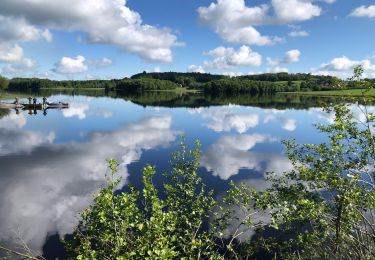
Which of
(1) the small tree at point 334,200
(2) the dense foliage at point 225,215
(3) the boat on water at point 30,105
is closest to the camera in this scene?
(2) the dense foliage at point 225,215

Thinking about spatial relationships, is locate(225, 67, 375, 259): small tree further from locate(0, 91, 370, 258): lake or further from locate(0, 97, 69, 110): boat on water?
locate(0, 97, 69, 110): boat on water

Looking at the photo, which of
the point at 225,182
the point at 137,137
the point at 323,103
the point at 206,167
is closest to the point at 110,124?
the point at 137,137

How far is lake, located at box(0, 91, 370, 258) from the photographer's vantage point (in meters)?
28.6

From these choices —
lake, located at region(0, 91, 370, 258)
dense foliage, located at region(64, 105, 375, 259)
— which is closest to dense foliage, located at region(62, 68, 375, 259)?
dense foliage, located at region(64, 105, 375, 259)

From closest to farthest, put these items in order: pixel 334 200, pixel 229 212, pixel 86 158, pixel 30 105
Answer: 1. pixel 334 200
2. pixel 229 212
3. pixel 86 158
4. pixel 30 105

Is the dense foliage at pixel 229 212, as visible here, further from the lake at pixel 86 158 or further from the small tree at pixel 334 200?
the lake at pixel 86 158

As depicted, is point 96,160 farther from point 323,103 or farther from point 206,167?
point 323,103

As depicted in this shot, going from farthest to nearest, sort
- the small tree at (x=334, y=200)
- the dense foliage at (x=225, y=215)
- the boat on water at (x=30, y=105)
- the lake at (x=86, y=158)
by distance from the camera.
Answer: the boat on water at (x=30, y=105) → the lake at (x=86, y=158) → the small tree at (x=334, y=200) → the dense foliage at (x=225, y=215)

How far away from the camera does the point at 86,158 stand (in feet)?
162

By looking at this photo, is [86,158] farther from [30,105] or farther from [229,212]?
[30,105]

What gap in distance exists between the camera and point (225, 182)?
37.2 m

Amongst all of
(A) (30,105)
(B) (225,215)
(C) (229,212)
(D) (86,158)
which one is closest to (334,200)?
(C) (229,212)

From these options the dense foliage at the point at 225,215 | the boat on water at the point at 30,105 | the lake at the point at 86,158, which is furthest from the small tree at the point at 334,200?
the boat on water at the point at 30,105

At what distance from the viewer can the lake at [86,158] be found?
93.8 ft
